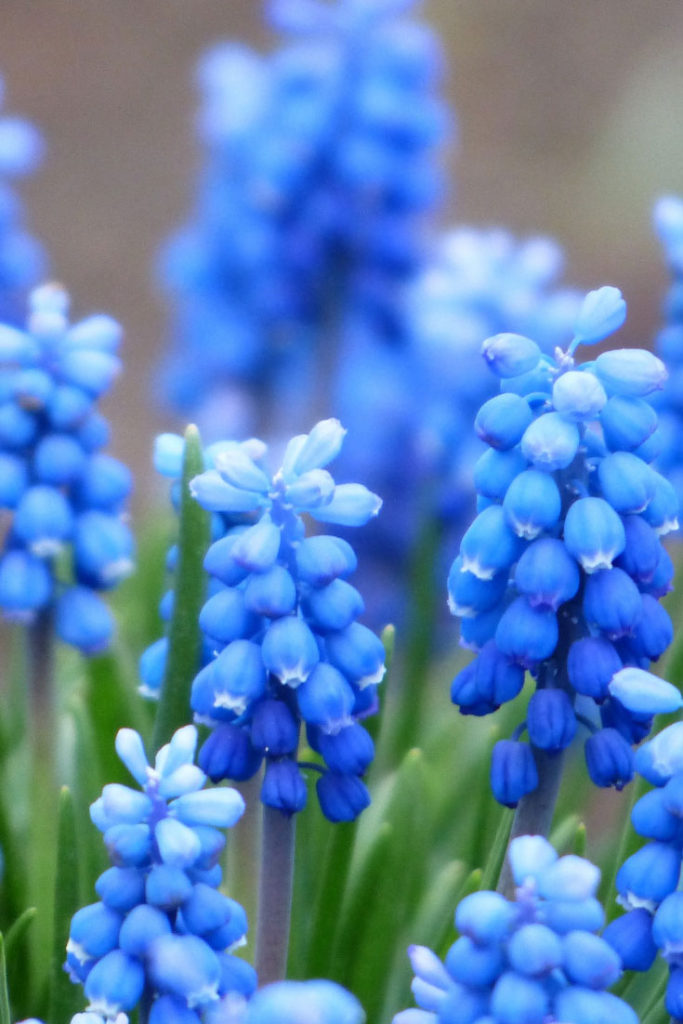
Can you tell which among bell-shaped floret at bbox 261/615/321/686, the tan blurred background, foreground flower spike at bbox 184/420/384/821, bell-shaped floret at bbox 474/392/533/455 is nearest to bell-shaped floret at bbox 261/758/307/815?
foreground flower spike at bbox 184/420/384/821

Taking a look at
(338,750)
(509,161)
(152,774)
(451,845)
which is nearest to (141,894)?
(152,774)

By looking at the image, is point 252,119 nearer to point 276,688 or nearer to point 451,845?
point 451,845

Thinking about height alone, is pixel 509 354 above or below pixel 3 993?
above

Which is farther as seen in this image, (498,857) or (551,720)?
(498,857)

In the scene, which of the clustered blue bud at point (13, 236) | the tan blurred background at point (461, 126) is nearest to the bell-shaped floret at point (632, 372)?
the clustered blue bud at point (13, 236)

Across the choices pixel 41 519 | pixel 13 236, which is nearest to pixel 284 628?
pixel 41 519

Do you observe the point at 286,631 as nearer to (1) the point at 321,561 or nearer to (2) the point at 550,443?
(1) the point at 321,561

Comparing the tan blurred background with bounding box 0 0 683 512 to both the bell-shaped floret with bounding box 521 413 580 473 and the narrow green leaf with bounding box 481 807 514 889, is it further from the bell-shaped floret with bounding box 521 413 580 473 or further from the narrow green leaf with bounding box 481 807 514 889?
the bell-shaped floret with bounding box 521 413 580 473
